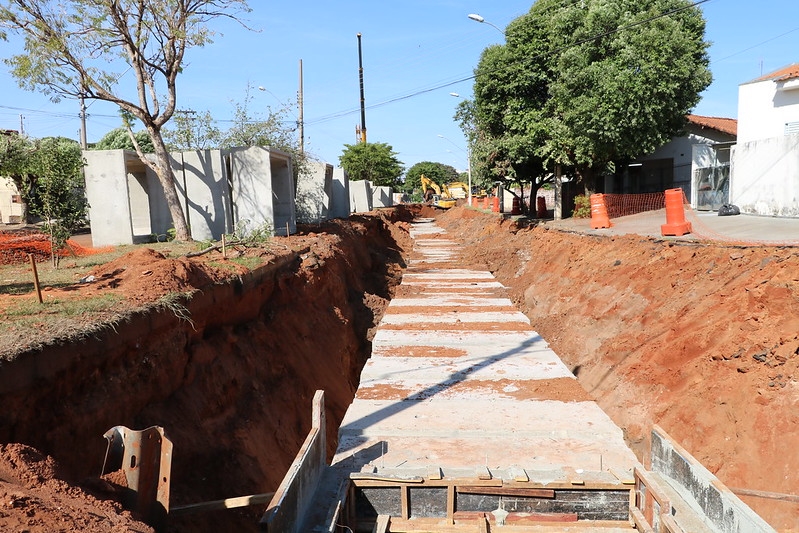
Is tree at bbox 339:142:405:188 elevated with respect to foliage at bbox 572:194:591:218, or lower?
elevated

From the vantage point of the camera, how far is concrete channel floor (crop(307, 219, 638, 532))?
256 inches

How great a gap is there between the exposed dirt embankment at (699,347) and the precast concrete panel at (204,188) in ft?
32.1

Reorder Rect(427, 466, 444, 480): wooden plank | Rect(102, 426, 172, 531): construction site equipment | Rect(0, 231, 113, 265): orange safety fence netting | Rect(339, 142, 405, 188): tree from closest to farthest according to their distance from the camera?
Rect(102, 426, 172, 531): construction site equipment < Rect(427, 466, 444, 480): wooden plank < Rect(0, 231, 113, 265): orange safety fence netting < Rect(339, 142, 405, 188): tree

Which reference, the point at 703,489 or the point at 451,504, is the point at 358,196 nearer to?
the point at 451,504

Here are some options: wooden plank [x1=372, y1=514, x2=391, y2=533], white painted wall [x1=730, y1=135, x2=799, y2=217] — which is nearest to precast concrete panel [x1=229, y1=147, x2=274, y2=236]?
wooden plank [x1=372, y1=514, x2=391, y2=533]

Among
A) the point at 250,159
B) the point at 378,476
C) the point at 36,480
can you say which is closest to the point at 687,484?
the point at 378,476

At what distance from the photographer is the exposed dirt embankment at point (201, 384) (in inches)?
174

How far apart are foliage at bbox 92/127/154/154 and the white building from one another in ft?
96.7

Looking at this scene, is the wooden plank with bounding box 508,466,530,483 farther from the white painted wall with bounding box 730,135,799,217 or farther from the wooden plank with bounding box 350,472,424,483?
the white painted wall with bounding box 730,135,799,217

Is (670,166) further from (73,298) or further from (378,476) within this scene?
(73,298)

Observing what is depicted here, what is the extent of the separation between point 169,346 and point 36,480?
124 inches

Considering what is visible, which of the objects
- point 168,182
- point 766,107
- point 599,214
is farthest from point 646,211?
point 168,182

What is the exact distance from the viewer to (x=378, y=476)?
6.25 m

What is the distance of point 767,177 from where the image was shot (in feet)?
55.6
